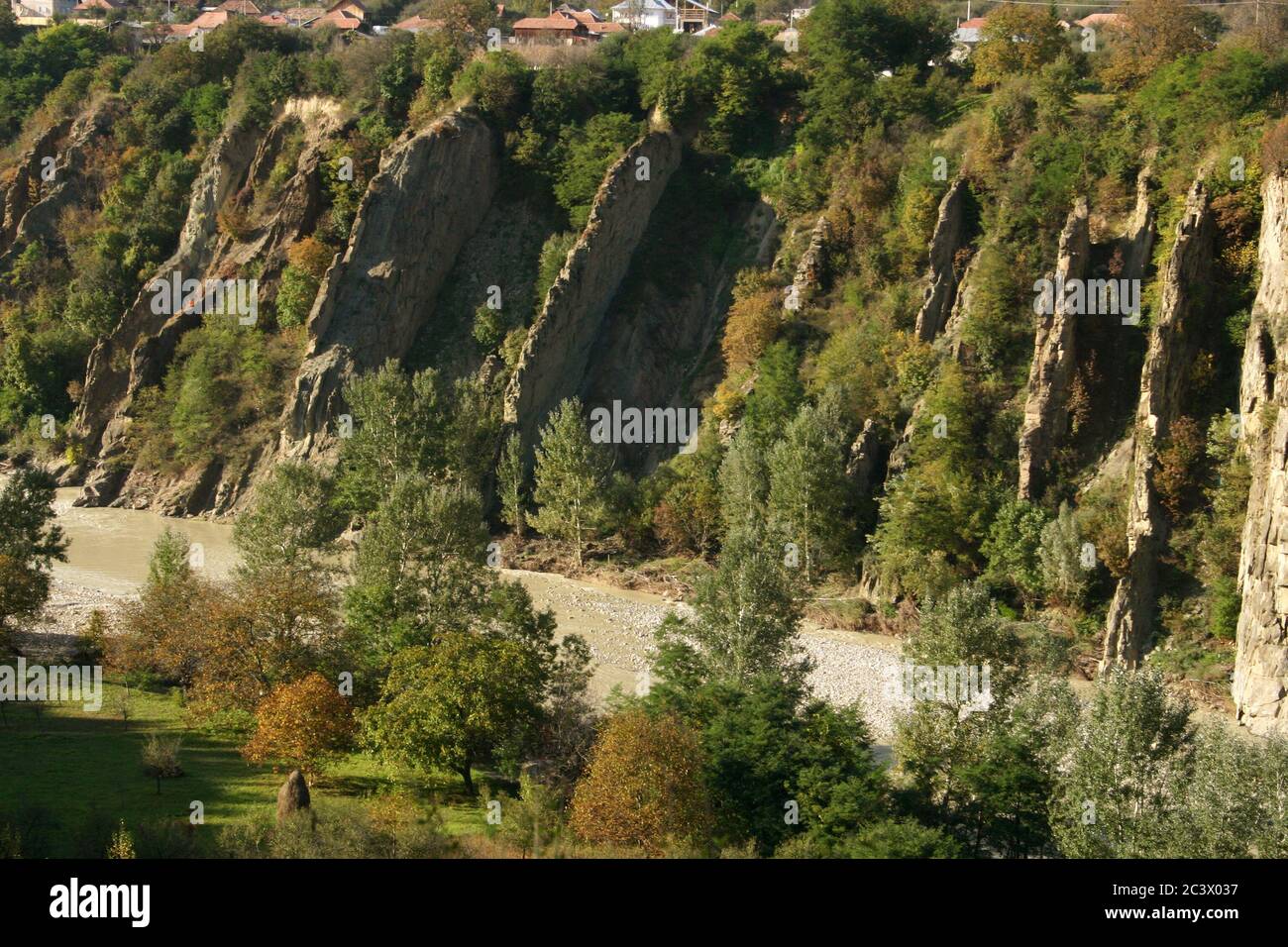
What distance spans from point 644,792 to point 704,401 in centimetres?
2524

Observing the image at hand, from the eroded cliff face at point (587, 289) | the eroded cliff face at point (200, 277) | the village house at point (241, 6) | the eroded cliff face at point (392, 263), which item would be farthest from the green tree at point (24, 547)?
the village house at point (241, 6)

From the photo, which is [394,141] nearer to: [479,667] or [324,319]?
[324,319]

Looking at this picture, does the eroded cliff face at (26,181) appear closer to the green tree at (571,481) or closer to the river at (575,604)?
the river at (575,604)

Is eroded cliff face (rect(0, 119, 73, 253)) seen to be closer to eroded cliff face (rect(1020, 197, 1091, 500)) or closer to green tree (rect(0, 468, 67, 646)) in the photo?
green tree (rect(0, 468, 67, 646))

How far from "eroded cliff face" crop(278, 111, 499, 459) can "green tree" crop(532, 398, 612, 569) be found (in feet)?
29.1

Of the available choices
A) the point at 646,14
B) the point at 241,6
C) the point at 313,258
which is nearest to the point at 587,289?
the point at 313,258

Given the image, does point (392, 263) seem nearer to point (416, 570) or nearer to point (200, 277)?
point (200, 277)

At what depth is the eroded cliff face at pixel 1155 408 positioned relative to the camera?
1323 inches

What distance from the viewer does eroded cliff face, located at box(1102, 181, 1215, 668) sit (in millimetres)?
33594

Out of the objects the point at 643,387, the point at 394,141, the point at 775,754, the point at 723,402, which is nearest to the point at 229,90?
the point at 394,141

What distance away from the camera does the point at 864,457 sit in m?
39.5

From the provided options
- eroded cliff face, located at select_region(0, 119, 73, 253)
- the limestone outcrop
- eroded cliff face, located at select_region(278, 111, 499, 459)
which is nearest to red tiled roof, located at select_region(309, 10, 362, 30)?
eroded cliff face, located at select_region(0, 119, 73, 253)

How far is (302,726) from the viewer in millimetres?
25734

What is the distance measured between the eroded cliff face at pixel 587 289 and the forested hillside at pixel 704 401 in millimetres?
177
